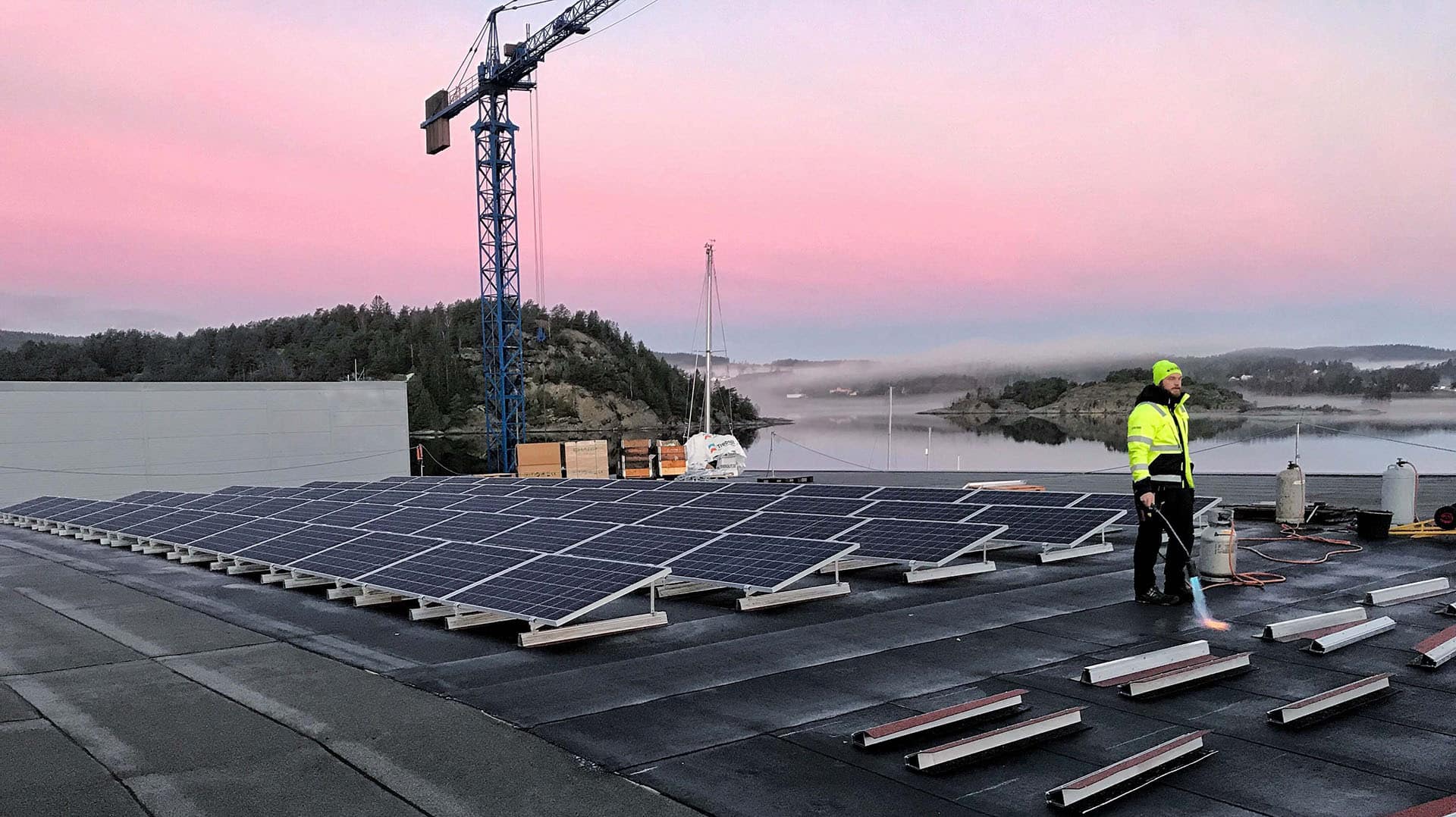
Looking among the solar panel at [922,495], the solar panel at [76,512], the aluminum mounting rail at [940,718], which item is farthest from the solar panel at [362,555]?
the solar panel at [76,512]

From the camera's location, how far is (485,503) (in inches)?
688

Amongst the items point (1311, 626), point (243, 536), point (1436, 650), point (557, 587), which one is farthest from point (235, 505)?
point (1436, 650)

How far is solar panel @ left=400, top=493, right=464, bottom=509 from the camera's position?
16.8 metres

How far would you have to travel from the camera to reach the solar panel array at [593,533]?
9.01 meters

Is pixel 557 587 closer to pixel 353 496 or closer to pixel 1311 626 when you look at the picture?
pixel 1311 626

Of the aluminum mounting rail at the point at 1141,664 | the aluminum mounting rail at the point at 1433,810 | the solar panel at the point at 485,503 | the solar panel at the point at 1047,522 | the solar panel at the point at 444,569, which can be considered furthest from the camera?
the solar panel at the point at 485,503

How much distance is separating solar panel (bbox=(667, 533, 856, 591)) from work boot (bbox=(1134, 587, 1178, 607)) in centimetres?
291

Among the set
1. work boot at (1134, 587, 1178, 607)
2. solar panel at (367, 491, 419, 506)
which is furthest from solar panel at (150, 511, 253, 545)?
work boot at (1134, 587, 1178, 607)

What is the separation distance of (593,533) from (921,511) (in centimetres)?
431

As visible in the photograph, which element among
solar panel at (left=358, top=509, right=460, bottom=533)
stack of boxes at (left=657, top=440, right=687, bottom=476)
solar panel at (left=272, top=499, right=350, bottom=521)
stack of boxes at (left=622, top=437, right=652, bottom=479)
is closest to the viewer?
solar panel at (left=358, top=509, right=460, bottom=533)

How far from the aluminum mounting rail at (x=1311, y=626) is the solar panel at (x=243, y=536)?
12.3 m

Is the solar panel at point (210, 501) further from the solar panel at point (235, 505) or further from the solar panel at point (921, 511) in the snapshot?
the solar panel at point (921, 511)

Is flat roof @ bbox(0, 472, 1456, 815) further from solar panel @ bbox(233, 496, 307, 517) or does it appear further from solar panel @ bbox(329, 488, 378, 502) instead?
solar panel @ bbox(329, 488, 378, 502)

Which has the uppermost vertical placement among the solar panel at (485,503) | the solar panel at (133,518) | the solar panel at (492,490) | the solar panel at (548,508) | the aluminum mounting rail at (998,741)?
the solar panel at (548,508)
